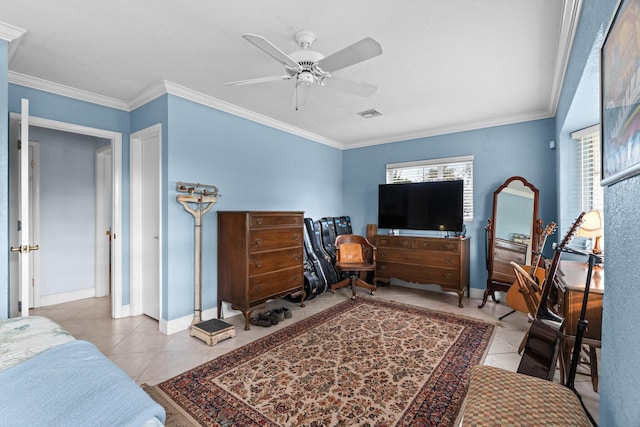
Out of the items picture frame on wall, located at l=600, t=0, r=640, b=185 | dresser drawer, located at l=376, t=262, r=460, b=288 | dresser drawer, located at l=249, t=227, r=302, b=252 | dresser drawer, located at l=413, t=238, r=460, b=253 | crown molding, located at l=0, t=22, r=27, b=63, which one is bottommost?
dresser drawer, located at l=376, t=262, r=460, b=288

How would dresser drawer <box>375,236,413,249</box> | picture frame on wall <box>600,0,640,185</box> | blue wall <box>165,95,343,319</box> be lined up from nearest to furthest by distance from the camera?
picture frame on wall <box>600,0,640,185</box> < blue wall <box>165,95,343,319</box> < dresser drawer <box>375,236,413,249</box>

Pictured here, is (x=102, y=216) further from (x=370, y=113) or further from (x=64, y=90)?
(x=370, y=113)

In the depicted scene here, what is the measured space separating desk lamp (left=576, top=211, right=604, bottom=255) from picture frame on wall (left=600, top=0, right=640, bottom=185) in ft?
5.52

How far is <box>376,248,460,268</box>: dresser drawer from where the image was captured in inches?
159

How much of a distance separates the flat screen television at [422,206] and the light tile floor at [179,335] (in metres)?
1.05

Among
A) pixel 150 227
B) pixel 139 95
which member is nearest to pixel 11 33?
pixel 139 95

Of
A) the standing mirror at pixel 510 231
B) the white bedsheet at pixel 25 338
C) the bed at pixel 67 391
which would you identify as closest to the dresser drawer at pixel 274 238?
the white bedsheet at pixel 25 338

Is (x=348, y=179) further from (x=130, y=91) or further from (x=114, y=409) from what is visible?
(x=114, y=409)

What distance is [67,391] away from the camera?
0.96 metres

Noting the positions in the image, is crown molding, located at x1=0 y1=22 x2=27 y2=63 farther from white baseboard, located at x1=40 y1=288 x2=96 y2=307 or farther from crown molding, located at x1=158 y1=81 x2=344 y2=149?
white baseboard, located at x1=40 y1=288 x2=96 y2=307

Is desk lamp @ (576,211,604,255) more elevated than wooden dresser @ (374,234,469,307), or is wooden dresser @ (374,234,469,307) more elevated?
desk lamp @ (576,211,604,255)

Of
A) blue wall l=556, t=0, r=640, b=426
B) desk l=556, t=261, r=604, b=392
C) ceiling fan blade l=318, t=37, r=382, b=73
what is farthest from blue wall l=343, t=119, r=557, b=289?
ceiling fan blade l=318, t=37, r=382, b=73

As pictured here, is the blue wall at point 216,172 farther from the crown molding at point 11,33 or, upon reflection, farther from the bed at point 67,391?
the bed at point 67,391

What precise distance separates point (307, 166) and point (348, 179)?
42.4 inches
